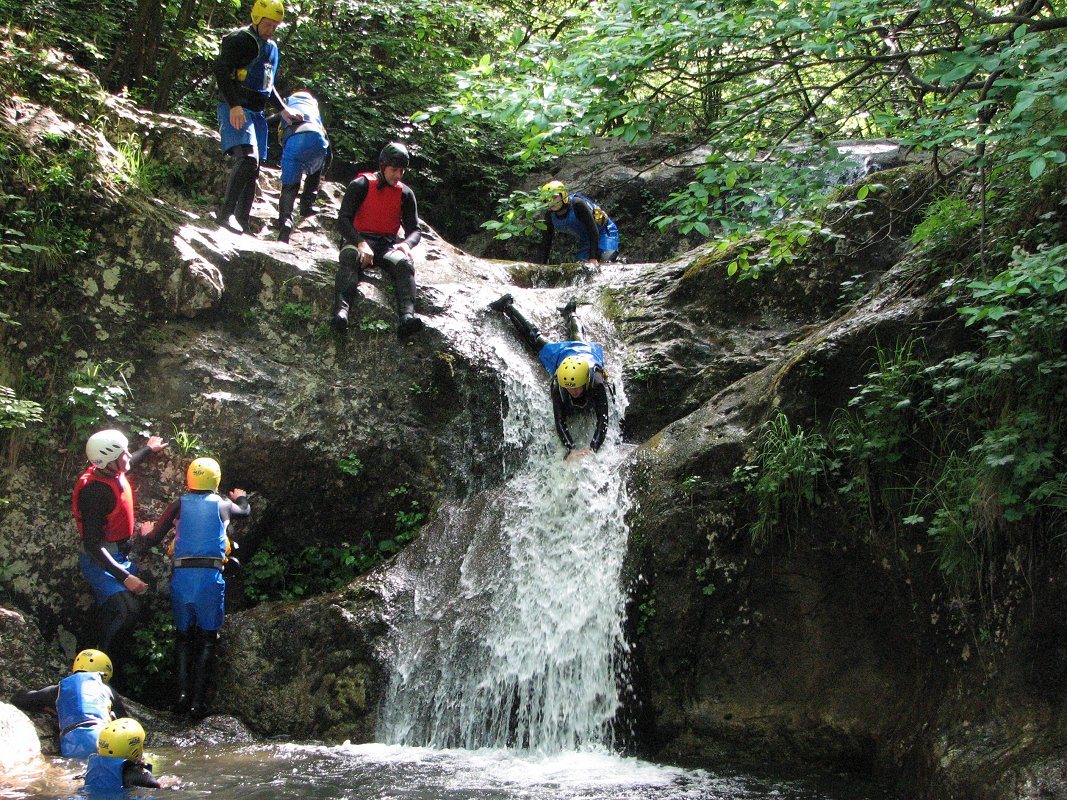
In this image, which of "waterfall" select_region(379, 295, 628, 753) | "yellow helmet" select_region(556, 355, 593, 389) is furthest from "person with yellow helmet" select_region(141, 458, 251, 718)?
"yellow helmet" select_region(556, 355, 593, 389)

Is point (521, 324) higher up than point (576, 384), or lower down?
higher up

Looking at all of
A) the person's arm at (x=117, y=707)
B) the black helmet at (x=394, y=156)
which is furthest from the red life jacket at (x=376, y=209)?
the person's arm at (x=117, y=707)

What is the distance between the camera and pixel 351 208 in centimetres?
903

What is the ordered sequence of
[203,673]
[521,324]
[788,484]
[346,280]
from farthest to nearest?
[521,324], [346,280], [203,673], [788,484]

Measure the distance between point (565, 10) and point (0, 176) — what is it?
1219 centimetres

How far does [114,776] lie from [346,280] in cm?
499

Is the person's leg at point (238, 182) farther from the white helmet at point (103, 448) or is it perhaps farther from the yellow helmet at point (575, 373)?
the yellow helmet at point (575, 373)

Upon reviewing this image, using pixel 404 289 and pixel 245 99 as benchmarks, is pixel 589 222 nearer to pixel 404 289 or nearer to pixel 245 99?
pixel 404 289

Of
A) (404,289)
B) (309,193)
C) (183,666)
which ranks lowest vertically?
(183,666)

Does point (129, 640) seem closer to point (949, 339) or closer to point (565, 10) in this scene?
point (949, 339)

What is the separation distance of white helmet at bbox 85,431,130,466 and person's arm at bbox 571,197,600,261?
658cm

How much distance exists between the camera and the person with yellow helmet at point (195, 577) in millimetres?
6645

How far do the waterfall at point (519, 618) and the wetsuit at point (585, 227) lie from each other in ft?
14.3

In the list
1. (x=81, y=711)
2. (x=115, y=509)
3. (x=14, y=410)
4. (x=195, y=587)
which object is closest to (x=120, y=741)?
(x=81, y=711)
